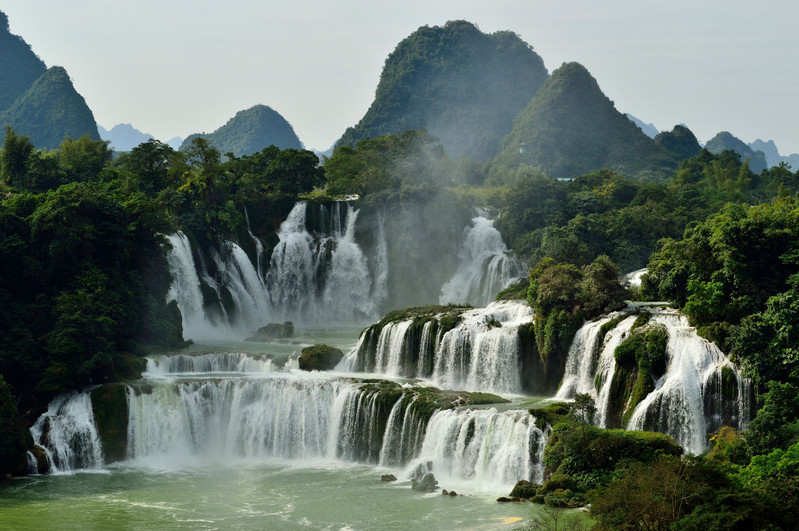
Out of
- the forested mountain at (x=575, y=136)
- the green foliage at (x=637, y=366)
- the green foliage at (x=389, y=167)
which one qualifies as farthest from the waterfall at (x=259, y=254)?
the forested mountain at (x=575, y=136)

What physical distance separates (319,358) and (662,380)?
14141mm

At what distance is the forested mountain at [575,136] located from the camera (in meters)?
88.2

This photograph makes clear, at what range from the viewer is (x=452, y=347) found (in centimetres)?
3016

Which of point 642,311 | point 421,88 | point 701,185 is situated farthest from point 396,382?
point 421,88

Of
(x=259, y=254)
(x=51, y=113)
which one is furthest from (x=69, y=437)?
(x=51, y=113)

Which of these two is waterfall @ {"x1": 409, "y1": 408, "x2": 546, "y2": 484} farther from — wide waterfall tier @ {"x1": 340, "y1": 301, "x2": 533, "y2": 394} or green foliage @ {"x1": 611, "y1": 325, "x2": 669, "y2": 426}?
wide waterfall tier @ {"x1": 340, "y1": 301, "x2": 533, "y2": 394}

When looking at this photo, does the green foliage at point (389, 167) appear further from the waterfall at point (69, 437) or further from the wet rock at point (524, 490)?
the wet rock at point (524, 490)

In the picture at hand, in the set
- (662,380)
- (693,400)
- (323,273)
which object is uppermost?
(323,273)

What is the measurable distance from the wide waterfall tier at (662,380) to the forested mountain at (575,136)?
6136cm

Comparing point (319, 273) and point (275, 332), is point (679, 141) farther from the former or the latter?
point (275, 332)

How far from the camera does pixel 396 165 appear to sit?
182 ft

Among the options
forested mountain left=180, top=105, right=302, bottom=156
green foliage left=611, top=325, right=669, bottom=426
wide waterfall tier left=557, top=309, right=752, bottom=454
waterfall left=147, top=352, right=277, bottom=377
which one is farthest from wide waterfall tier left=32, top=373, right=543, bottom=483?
forested mountain left=180, top=105, right=302, bottom=156

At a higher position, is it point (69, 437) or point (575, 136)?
point (575, 136)

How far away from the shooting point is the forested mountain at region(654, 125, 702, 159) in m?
96.2
